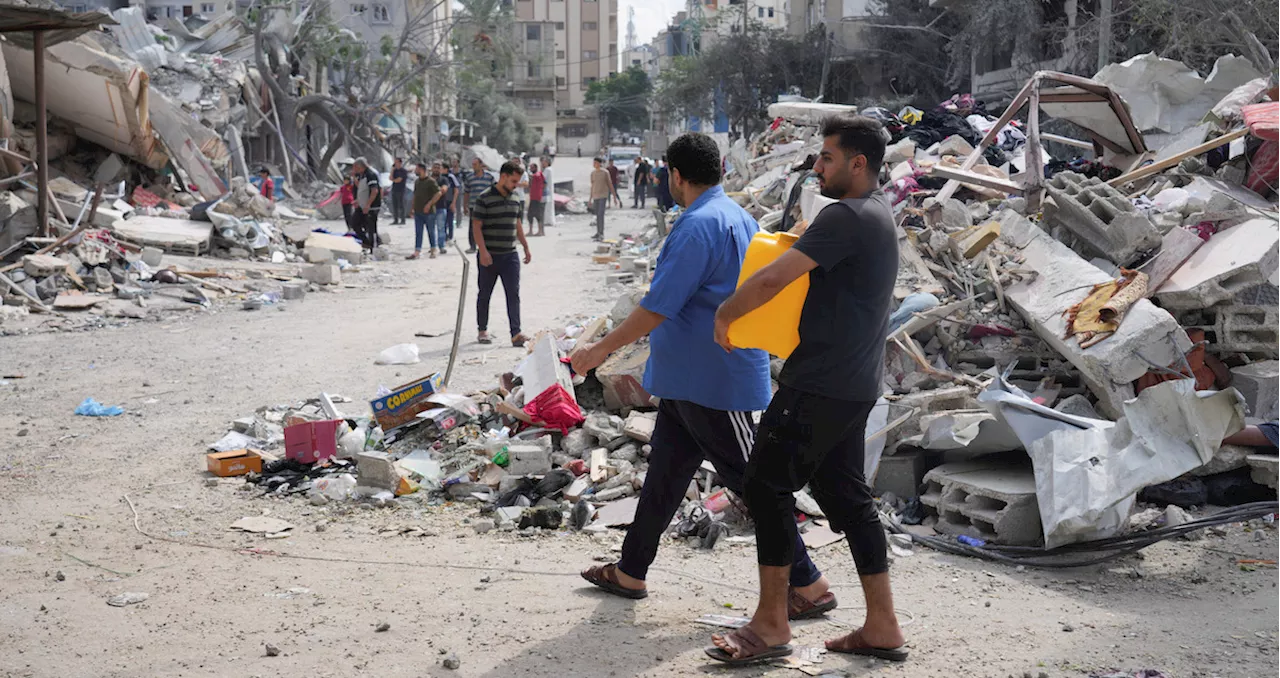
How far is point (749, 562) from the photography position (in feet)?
14.8

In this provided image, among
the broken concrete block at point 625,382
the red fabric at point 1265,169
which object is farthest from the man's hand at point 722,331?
the red fabric at point 1265,169

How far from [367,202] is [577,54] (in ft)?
292

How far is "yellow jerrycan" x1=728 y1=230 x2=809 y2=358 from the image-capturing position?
316 cm

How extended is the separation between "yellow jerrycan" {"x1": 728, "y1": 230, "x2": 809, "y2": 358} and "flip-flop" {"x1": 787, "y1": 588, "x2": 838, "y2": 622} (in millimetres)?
957

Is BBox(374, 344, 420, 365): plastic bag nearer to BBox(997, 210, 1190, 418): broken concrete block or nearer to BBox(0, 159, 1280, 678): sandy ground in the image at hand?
BBox(0, 159, 1280, 678): sandy ground

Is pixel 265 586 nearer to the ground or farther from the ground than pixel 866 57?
nearer to the ground

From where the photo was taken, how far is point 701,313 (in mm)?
3543

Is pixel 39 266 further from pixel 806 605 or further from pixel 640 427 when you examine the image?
pixel 806 605

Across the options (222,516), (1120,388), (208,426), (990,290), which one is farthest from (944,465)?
(208,426)

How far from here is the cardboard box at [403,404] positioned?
20.7 feet

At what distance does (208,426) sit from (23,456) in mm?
1062

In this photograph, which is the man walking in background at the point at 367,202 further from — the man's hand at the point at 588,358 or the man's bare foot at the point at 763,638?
the man's bare foot at the point at 763,638

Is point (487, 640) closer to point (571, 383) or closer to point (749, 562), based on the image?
point (749, 562)

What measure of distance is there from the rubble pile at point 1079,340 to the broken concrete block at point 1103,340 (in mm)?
11
